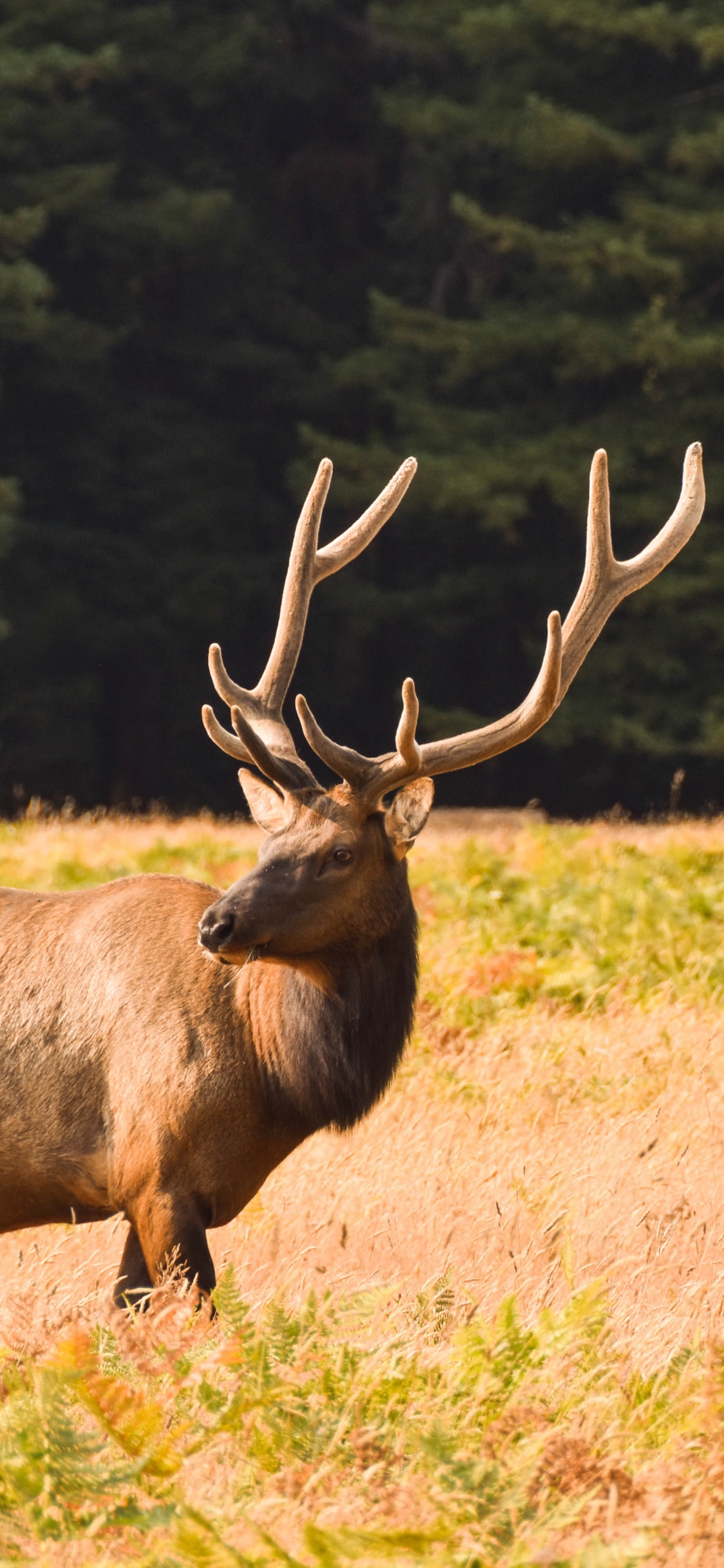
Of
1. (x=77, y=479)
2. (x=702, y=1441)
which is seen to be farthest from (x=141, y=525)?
(x=702, y=1441)

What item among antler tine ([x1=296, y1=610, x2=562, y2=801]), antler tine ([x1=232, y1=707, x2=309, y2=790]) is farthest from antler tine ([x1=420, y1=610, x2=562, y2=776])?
antler tine ([x1=232, y1=707, x2=309, y2=790])

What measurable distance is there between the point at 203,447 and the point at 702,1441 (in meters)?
23.7

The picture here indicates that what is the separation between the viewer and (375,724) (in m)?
26.6

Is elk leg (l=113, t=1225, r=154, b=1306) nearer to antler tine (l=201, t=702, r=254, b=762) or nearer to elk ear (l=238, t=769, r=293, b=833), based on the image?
elk ear (l=238, t=769, r=293, b=833)

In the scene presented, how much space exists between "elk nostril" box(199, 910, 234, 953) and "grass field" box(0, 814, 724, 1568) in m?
0.75

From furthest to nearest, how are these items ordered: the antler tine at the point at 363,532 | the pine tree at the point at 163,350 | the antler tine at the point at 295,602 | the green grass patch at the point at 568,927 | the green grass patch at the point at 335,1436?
the pine tree at the point at 163,350, the green grass patch at the point at 568,927, the antler tine at the point at 363,532, the antler tine at the point at 295,602, the green grass patch at the point at 335,1436

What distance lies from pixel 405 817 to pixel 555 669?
0.52 metres

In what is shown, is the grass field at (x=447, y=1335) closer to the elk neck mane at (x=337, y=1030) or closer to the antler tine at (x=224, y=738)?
the elk neck mane at (x=337, y=1030)

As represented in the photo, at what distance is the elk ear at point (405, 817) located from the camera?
430cm

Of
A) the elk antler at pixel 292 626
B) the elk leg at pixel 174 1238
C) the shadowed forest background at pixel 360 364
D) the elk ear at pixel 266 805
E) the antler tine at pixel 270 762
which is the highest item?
the shadowed forest background at pixel 360 364

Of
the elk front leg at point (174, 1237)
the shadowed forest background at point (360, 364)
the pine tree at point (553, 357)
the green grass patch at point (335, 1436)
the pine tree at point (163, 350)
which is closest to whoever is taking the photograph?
the green grass patch at point (335, 1436)

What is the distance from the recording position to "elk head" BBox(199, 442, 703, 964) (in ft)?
13.4

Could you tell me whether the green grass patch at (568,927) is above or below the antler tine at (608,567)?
below

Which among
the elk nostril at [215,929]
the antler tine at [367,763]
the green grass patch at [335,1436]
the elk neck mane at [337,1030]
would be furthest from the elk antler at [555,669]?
the green grass patch at [335,1436]
